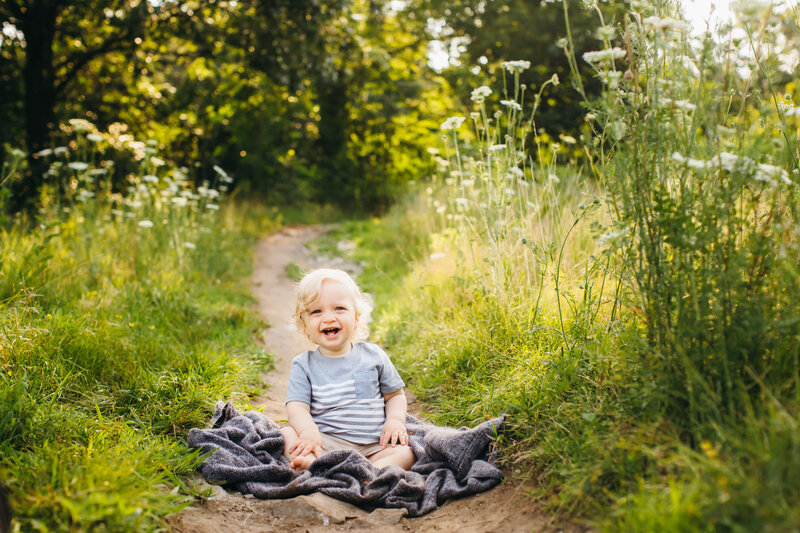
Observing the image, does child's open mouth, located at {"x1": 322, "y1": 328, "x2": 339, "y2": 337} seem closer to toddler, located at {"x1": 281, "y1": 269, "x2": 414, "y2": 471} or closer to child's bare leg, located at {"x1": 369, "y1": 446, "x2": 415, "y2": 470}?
toddler, located at {"x1": 281, "y1": 269, "x2": 414, "y2": 471}

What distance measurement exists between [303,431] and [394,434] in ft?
1.50

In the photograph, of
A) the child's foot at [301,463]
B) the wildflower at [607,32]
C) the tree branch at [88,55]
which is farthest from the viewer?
the tree branch at [88,55]

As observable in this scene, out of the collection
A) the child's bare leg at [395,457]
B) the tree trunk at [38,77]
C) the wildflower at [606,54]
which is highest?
the tree trunk at [38,77]

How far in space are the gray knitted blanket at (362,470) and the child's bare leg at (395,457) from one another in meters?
0.05

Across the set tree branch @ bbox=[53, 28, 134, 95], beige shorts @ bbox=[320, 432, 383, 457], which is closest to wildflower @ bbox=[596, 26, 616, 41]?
beige shorts @ bbox=[320, 432, 383, 457]

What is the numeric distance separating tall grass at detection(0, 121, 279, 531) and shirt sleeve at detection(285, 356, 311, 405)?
1.67ft

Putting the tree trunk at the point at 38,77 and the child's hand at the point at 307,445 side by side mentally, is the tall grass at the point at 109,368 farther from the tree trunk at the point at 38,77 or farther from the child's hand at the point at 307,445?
the tree trunk at the point at 38,77

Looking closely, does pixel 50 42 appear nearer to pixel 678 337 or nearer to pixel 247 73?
pixel 247 73

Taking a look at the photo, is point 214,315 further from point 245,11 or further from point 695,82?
point 245,11

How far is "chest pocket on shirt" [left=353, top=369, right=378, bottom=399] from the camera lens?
121 inches

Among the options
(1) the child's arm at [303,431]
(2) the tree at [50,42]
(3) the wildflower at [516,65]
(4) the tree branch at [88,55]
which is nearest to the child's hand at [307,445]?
(1) the child's arm at [303,431]

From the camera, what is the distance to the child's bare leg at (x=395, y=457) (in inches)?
108

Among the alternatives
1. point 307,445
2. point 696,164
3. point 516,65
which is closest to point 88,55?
point 516,65

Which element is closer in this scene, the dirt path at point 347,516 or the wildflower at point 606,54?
the wildflower at point 606,54
